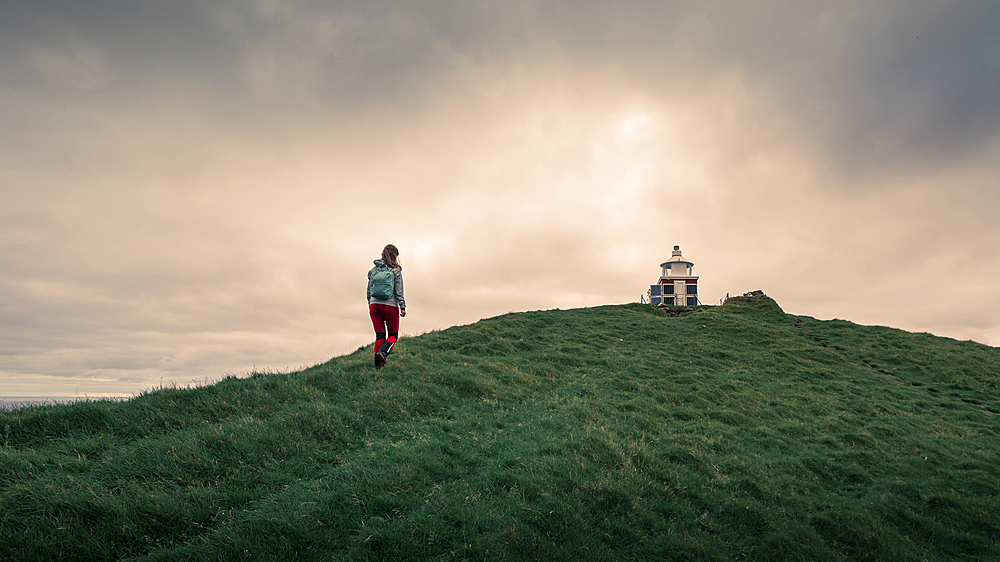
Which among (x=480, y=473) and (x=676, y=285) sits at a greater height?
(x=676, y=285)

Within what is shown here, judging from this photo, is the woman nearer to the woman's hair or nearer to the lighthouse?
the woman's hair

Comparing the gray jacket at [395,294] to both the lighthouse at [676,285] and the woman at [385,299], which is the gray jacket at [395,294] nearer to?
the woman at [385,299]

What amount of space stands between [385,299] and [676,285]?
57.3 m

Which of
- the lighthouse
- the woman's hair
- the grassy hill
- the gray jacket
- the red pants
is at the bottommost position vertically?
the grassy hill

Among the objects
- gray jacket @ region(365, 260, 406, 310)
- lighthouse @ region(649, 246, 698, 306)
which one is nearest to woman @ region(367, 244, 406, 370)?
gray jacket @ region(365, 260, 406, 310)

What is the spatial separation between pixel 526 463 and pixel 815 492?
25.6 feet

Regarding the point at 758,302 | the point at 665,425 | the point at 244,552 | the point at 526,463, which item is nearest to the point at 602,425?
the point at 665,425

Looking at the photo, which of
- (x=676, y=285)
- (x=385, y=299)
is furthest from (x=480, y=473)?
(x=676, y=285)

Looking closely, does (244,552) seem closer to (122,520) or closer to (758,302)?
(122,520)

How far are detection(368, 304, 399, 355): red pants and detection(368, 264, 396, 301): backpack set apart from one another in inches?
17.7

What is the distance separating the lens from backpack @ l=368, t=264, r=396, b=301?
50.8 ft

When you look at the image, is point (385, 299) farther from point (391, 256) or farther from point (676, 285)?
point (676, 285)

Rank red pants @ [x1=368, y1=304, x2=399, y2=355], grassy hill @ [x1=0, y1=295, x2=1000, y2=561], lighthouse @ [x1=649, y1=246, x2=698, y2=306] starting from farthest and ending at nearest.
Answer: lighthouse @ [x1=649, y1=246, x2=698, y2=306] → red pants @ [x1=368, y1=304, x2=399, y2=355] → grassy hill @ [x1=0, y1=295, x2=1000, y2=561]

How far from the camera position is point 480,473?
356 inches
